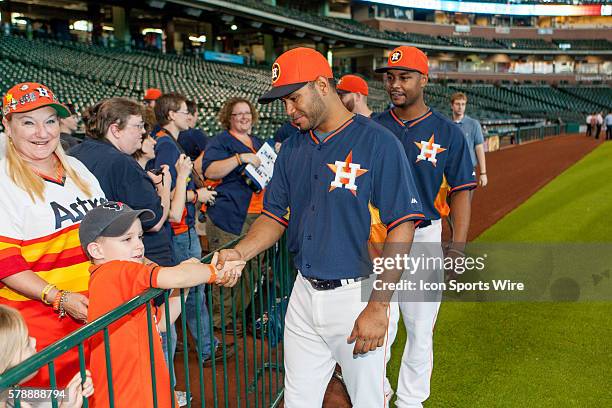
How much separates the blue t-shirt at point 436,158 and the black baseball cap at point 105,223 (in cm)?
204

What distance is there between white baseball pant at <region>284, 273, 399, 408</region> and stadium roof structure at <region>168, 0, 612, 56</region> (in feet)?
107

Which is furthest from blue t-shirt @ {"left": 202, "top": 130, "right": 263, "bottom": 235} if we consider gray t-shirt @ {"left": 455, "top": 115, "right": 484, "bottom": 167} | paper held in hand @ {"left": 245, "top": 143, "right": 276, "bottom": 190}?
gray t-shirt @ {"left": 455, "top": 115, "right": 484, "bottom": 167}

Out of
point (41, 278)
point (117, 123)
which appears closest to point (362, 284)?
point (41, 278)

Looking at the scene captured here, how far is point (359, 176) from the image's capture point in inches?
104

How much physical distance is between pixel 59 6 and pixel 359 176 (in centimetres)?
4388

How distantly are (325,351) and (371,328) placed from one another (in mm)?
421

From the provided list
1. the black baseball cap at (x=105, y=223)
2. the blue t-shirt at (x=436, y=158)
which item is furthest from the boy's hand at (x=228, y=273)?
the blue t-shirt at (x=436, y=158)

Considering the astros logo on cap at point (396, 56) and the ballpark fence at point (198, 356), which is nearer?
the ballpark fence at point (198, 356)

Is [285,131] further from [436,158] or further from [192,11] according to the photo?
[192,11]

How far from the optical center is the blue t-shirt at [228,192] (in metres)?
5.22

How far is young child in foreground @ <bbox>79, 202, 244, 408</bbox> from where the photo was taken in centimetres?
239

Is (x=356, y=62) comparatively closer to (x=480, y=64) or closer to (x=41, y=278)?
(x=480, y=64)

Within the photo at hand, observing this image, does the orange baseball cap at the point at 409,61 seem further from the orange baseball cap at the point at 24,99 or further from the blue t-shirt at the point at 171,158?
the orange baseball cap at the point at 24,99

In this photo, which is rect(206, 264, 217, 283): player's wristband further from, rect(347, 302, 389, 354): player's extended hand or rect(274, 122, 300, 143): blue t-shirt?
rect(274, 122, 300, 143): blue t-shirt
